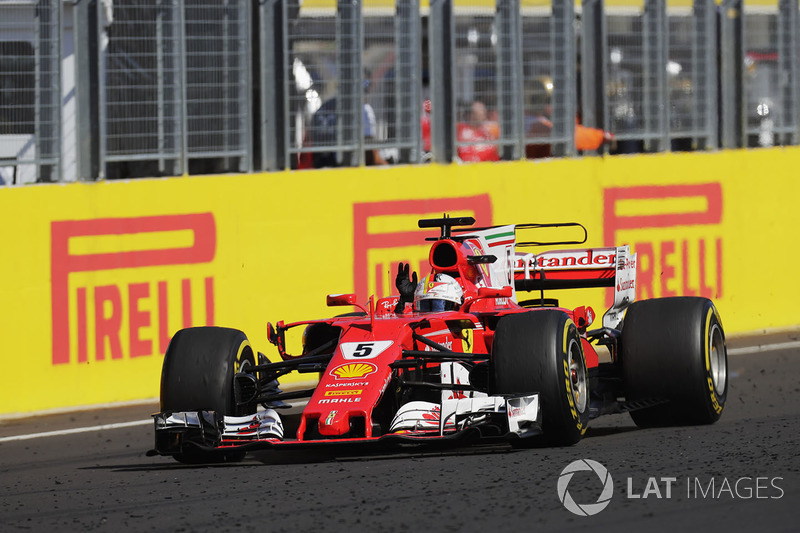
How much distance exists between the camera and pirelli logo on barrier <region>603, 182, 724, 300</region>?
1348 cm

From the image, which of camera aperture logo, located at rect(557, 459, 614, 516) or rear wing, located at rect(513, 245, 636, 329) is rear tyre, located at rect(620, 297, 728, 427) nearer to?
rear wing, located at rect(513, 245, 636, 329)

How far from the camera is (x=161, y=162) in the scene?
11.7 meters

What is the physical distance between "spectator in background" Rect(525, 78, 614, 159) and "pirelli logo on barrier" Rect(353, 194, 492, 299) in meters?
1.40

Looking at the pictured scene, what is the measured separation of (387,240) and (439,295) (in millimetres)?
3641

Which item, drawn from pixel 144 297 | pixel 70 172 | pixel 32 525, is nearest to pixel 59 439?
pixel 144 297

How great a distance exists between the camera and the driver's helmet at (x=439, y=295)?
869 centimetres

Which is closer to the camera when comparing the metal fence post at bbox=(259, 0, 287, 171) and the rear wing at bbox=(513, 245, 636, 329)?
the rear wing at bbox=(513, 245, 636, 329)

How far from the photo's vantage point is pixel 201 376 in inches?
316

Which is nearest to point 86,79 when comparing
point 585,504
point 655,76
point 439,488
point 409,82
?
point 409,82

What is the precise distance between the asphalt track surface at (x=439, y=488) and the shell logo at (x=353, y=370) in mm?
456

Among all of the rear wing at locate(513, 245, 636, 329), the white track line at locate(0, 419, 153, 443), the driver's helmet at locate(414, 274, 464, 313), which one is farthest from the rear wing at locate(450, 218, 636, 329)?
the white track line at locate(0, 419, 153, 443)

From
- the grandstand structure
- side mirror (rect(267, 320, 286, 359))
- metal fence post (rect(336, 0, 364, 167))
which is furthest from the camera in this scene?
metal fence post (rect(336, 0, 364, 167))

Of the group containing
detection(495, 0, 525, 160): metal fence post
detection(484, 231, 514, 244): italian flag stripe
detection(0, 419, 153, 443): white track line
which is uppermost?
detection(495, 0, 525, 160): metal fence post

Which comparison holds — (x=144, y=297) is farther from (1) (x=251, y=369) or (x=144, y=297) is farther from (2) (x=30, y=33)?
(1) (x=251, y=369)
